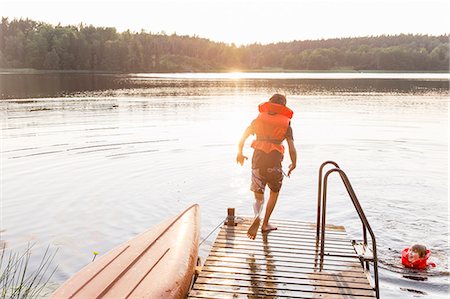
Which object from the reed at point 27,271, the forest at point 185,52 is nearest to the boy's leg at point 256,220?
the reed at point 27,271

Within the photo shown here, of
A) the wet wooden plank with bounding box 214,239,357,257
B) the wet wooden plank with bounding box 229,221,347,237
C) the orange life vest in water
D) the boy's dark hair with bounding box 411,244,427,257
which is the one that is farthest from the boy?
the orange life vest in water

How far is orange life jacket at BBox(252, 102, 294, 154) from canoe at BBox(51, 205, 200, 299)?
1.96 m

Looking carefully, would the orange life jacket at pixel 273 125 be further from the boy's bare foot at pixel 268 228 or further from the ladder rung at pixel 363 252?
the ladder rung at pixel 363 252

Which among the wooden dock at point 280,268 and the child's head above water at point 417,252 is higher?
the wooden dock at point 280,268

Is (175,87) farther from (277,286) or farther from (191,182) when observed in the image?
(277,286)

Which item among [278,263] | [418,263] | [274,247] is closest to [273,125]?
[274,247]

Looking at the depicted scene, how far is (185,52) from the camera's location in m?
172

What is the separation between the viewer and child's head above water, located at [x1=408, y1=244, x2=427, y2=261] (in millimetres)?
7832

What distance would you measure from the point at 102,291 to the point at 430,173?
43.4 ft

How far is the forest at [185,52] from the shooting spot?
12212 cm

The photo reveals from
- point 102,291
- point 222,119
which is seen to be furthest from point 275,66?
point 102,291

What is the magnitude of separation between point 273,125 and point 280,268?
219cm

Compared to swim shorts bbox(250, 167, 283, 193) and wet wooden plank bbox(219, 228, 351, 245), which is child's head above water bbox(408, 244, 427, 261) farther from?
swim shorts bbox(250, 167, 283, 193)

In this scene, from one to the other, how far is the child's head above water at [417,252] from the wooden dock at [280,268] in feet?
3.89
